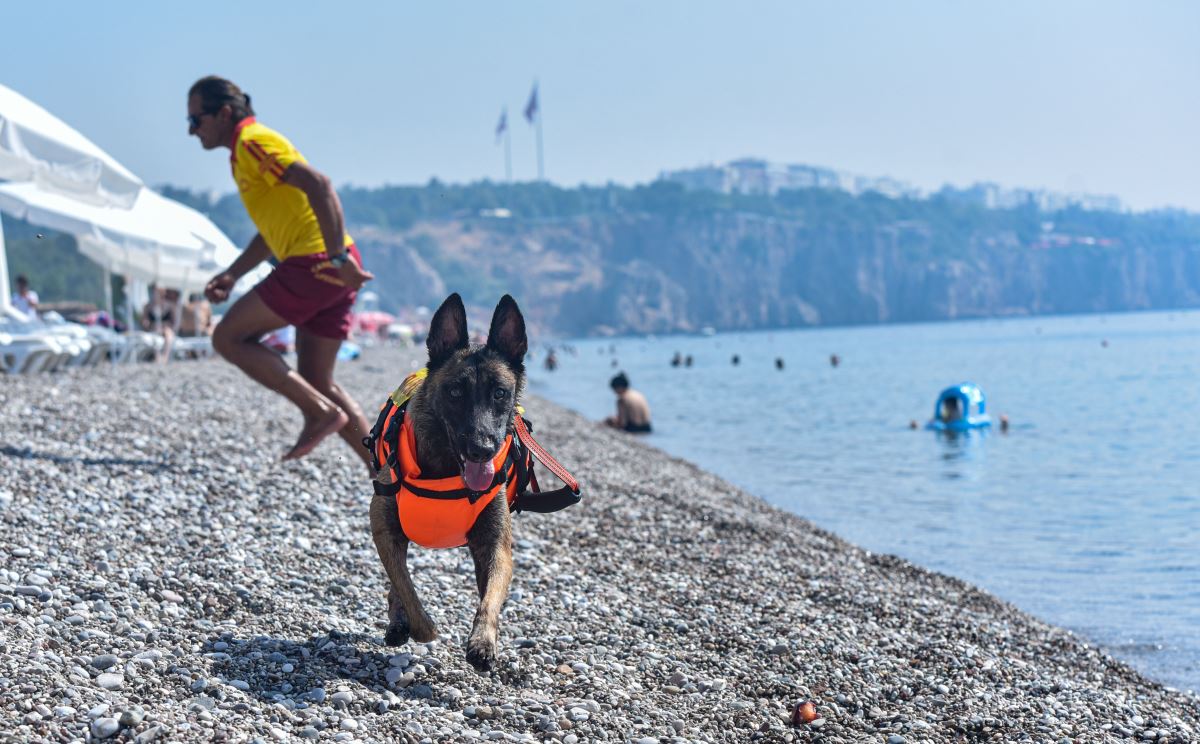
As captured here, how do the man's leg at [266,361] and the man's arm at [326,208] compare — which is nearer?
the man's arm at [326,208]

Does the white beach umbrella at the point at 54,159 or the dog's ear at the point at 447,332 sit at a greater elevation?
the white beach umbrella at the point at 54,159

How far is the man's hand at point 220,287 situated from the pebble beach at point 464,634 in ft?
4.23

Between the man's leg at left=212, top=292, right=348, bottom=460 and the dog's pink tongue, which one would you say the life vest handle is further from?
the man's leg at left=212, top=292, right=348, bottom=460

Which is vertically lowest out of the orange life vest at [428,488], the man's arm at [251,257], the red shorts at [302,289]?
the orange life vest at [428,488]

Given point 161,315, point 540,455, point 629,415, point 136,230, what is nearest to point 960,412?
point 629,415

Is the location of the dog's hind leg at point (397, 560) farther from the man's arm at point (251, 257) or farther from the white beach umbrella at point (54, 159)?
the white beach umbrella at point (54, 159)

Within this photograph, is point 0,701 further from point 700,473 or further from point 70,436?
point 700,473

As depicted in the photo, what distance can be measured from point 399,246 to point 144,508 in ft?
597

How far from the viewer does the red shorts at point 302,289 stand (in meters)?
6.48

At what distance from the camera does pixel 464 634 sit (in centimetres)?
502

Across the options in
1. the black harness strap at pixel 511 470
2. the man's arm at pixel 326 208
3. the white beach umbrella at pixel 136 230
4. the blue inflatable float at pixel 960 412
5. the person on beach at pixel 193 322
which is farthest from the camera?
the person on beach at pixel 193 322

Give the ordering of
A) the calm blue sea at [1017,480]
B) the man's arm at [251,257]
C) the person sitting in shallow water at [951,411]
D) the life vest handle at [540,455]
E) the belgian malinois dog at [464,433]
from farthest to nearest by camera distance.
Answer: the person sitting in shallow water at [951,411] < the calm blue sea at [1017,480] < the man's arm at [251,257] < the life vest handle at [540,455] < the belgian malinois dog at [464,433]

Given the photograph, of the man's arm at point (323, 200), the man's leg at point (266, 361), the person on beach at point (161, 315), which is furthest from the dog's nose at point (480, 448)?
the person on beach at point (161, 315)

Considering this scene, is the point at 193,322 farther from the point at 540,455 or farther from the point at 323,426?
the point at 540,455
